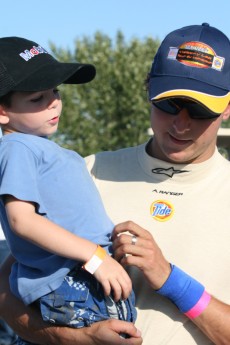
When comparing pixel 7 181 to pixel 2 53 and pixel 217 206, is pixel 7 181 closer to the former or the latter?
pixel 2 53

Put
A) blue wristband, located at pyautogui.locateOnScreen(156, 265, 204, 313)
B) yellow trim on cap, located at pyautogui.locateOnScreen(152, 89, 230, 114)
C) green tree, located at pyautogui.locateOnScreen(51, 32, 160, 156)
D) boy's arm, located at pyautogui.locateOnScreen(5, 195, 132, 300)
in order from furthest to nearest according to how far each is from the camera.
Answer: green tree, located at pyautogui.locateOnScreen(51, 32, 160, 156)
yellow trim on cap, located at pyautogui.locateOnScreen(152, 89, 230, 114)
blue wristband, located at pyautogui.locateOnScreen(156, 265, 204, 313)
boy's arm, located at pyautogui.locateOnScreen(5, 195, 132, 300)

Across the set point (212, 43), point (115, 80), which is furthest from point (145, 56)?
point (212, 43)

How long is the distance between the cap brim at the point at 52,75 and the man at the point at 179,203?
341 millimetres

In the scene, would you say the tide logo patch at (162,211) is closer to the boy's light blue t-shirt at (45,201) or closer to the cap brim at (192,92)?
the boy's light blue t-shirt at (45,201)

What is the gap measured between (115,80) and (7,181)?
25.5 metres

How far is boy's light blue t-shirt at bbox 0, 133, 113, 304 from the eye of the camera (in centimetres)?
263

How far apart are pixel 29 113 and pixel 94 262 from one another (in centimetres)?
63

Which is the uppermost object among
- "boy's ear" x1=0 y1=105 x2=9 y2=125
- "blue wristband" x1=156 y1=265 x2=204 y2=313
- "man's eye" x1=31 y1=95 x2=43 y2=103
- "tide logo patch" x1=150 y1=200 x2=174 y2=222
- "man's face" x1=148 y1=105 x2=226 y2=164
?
"man's eye" x1=31 y1=95 x2=43 y2=103

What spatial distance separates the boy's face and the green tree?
2374 cm

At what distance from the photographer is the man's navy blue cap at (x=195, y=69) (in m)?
3.04

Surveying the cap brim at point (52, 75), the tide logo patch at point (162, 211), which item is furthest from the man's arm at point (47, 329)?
the cap brim at point (52, 75)

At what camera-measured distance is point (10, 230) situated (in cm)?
274

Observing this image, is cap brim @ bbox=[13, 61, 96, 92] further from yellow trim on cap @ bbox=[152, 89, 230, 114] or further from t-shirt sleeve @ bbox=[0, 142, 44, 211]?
yellow trim on cap @ bbox=[152, 89, 230, 114]

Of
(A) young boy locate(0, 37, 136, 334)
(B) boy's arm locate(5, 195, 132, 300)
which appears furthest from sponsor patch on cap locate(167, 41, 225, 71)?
(B) boy's arm locate(5, 195, 132, 300)
